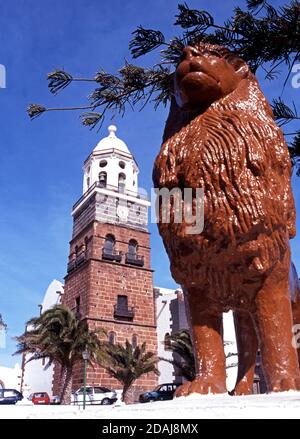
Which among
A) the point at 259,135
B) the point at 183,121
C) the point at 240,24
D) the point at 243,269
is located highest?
the point at 240,24

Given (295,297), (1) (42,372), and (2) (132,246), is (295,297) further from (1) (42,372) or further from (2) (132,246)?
(1) (42,372)

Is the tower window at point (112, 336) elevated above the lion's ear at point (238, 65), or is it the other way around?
the tower window at point (112, 336)

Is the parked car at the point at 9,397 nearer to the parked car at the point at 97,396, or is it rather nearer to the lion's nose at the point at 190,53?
the parked car at the point at 97,396

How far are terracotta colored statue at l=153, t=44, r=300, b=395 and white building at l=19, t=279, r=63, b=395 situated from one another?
2783 cm

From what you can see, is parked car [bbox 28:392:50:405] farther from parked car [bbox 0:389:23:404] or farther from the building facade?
parked car [bbox 0:389:23:404]

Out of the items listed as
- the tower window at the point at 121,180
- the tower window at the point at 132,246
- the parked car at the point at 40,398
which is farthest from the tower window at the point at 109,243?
the parked car at the point at 40,398

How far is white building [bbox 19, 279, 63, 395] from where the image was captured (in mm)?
29359

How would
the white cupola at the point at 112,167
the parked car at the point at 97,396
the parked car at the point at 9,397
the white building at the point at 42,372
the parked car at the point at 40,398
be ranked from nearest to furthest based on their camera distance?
1. the parked car at the point at 9,397
2. the parked car at the point at 97,396
3. the parked car at the point at 40,398
4. the white building at the point at 42,372
5. the white cupola at the point at 112,167

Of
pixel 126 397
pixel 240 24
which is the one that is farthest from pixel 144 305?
pixel 240 24

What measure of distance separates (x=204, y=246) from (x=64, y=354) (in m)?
17.9

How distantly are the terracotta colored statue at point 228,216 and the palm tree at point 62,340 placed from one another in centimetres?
1724

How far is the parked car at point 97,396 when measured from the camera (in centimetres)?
2156
